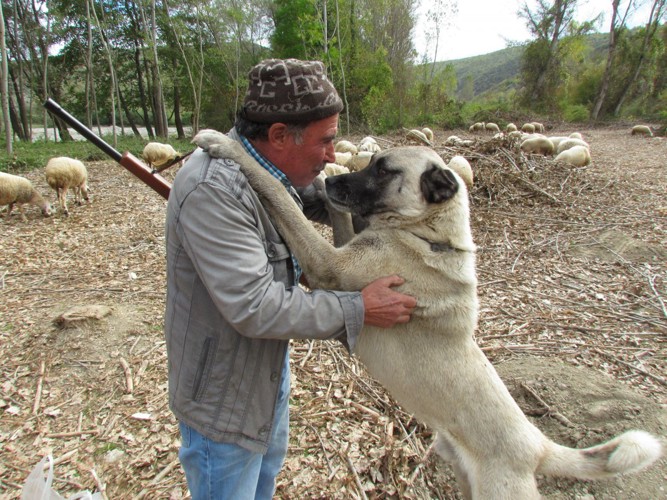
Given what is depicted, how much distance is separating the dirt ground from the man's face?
2.34 meters

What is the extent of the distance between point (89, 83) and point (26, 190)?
55.5ft

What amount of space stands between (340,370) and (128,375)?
207cm

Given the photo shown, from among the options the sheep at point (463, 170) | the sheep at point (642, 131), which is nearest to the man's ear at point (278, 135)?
the sheep at point (463, 170)

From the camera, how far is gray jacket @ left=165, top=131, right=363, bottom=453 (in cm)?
137

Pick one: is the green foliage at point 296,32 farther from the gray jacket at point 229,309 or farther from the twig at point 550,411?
the gray jacket at point 229,309

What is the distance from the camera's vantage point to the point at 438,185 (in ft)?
7.67

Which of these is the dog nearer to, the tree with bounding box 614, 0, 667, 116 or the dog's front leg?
the dog's front leg

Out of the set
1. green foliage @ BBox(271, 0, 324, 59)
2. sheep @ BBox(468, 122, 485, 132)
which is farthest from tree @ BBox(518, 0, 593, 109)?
green foliage @ BBox(271, 0, 324, 59)

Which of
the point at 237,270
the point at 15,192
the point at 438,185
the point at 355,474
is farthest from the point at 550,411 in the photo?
the point at 15,192

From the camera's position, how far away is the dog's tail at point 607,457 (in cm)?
196

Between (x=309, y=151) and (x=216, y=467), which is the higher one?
(x=309, y=151)

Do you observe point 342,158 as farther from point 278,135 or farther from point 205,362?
point 205,362

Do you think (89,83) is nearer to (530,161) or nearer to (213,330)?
(530,161)

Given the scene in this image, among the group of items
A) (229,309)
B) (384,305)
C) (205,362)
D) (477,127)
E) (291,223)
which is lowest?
(477,127)
